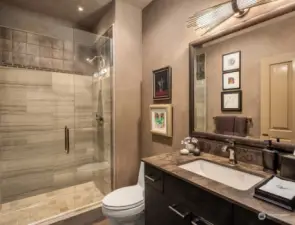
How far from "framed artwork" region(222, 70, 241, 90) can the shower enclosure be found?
4.47ft

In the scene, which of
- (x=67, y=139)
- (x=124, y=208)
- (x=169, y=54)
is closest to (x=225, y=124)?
(x=169, y=54)

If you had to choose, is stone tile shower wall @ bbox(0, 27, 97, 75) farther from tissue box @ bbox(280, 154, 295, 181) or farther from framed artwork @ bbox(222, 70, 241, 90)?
tissue box @ bbox(280, 154, 295, 181)

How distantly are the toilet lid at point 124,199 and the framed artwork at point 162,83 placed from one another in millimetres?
1006

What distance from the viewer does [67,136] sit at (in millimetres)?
2596

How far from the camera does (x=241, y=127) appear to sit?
130cm

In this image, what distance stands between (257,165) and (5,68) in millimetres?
2808

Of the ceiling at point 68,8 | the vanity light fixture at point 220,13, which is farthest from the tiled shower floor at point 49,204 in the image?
the ceiling at point 68,8

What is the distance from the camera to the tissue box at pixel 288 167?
0.90 meters

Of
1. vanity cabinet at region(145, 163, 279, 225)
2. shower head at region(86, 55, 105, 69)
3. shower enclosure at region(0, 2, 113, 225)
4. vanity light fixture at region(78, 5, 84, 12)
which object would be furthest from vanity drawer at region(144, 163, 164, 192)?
vanity light fixture at region(78, 5, 84, 12)

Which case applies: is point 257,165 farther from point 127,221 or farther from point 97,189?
point 97,189

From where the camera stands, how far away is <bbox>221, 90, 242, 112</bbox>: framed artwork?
1.32 m

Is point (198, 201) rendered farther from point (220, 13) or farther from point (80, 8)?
point (80, 8)

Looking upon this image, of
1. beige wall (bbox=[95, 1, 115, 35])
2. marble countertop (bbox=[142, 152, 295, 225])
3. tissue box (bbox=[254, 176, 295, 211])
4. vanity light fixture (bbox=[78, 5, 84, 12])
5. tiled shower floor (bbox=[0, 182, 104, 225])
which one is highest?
vanity light fixture (bbox=[78, 5, 84, 12])

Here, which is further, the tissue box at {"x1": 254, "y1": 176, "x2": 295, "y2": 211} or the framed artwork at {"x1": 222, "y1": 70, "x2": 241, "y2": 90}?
the framed artwork at {"x1": 222, "y1": 70, "x2": 241, "y2": 90}
